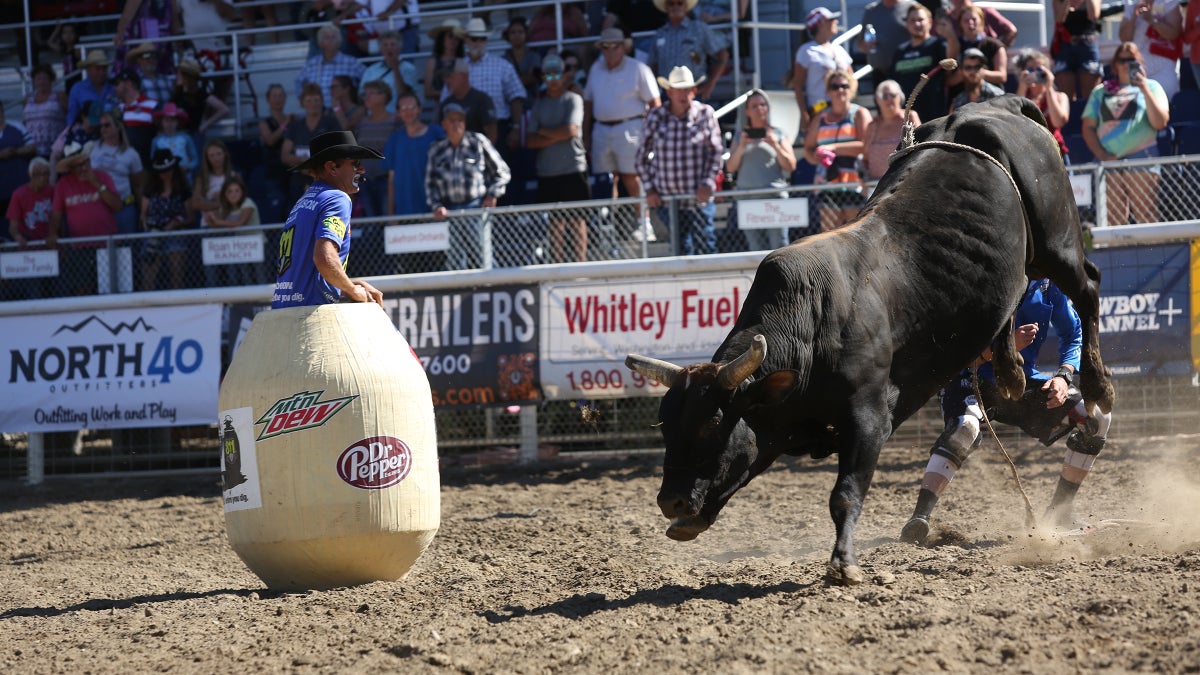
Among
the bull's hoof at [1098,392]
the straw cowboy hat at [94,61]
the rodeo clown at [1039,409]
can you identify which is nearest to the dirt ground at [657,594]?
the rodeo clown at [1039,409]

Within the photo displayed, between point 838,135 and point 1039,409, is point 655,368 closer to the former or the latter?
point 1039,409

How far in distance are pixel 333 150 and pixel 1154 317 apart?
651cm

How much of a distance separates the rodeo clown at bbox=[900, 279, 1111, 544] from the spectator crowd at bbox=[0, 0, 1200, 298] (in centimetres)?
265

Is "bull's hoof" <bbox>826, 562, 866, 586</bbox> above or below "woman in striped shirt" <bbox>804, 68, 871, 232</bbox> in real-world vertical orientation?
below

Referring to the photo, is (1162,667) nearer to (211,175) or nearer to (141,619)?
(141,619)

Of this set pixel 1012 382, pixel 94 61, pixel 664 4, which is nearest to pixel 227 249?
pixel 94 61

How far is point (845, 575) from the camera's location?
556 centimetres

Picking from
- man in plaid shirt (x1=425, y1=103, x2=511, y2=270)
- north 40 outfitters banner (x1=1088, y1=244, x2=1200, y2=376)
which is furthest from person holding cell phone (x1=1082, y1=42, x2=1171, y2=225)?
man in plaid shirt (x1=425, y1=103, x2=511, y2=270)

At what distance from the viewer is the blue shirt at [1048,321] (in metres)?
7.59

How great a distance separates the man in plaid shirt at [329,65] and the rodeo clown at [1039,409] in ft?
26.6

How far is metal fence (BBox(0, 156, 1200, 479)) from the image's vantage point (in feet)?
33.5

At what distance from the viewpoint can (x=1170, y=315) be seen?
1005 cm

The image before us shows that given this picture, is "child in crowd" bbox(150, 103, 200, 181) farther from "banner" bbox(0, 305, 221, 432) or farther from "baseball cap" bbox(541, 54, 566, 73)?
"baseball cap" bbox(541, 54, 566, 73)

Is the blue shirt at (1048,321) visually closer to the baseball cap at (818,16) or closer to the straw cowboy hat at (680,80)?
the straw cowboy hat at (680,80)
